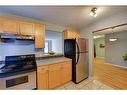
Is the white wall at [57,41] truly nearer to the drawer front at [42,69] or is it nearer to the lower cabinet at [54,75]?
the lower cabinet at [54,75]

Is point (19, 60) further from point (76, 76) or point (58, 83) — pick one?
point (76, 76)

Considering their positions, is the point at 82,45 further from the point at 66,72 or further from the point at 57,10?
the point at 57,10

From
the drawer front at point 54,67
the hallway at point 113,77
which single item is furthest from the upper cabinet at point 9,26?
the hallway at point 113,77

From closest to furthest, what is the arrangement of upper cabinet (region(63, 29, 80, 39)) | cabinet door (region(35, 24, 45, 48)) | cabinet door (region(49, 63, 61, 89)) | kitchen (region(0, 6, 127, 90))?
kitchen (region(0, 6, 127, 90)), cabinet door (region(49, 63, 61, 89)), cabinet door (region(35, 24, 45, 48)), upper cabinet (region(63, 29, 80, 39))

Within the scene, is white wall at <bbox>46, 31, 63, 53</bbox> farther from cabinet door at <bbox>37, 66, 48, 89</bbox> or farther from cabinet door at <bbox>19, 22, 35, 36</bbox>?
cabinet door at <bbox>37, 66, 48, 89</bbox>

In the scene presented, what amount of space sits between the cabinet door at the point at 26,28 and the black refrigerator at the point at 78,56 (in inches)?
53.5

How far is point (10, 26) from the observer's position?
2.14 meters

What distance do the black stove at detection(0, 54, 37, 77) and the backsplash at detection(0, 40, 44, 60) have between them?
0.67ft

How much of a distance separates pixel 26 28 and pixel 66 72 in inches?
71.5

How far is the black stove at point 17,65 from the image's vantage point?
1708 millimetres

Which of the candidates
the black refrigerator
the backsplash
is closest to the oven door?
the backsplash

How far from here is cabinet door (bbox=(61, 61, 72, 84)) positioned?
2.74 meters

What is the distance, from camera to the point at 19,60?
2.29 metres
